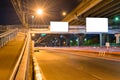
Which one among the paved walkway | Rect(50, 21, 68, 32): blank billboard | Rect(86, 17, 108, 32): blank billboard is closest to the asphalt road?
the paved walkway

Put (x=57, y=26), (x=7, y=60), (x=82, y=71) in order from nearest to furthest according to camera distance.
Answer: (x=7, y=60) < (x=82, y=71) < (x=57, y=26)

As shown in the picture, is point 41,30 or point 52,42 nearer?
point 41,30

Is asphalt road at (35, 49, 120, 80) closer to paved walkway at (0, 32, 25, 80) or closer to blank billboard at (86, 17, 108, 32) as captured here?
paved walkway at (0, 32, 25, 80)

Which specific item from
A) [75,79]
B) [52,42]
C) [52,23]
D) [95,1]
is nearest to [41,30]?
[52,23]

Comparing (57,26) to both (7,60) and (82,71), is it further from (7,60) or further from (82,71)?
(7,60)

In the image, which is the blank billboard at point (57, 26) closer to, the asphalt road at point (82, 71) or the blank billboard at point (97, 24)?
the blank billboard at point (97, 24)

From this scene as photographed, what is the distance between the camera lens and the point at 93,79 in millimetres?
13070

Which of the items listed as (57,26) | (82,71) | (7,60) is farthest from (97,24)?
(7,60)

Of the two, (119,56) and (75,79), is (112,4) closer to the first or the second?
Answer: (119,56)

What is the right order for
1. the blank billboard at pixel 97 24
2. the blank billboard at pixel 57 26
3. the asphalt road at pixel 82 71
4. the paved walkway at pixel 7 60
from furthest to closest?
1. the blank billboard at pixel 57 26
2. the blank billboard at pixel 97 24
3. the asphalt road at pixel 82 71
4. the paved walkway at pixel 7 60

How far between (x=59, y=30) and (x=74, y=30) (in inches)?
295

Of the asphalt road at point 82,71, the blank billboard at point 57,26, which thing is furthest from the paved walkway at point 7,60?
the blank billboard at point 57,26

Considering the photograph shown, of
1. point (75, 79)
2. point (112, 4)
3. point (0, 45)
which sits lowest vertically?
point (75, 79)

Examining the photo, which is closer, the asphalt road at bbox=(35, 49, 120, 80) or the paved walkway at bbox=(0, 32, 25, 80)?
the paved walkway at bbox=(0, 32, 25, 80)
